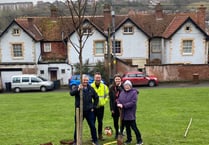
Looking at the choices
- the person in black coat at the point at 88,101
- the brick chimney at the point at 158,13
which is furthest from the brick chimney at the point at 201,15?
the person in black coat at the point at 88,101

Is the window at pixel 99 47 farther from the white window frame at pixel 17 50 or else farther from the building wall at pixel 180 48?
the white window frame at pixel 17 50

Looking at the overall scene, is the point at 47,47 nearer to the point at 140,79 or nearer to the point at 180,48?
the point at 140,79

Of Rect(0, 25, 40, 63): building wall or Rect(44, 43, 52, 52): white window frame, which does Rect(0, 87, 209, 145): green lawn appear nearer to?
Rect(0, 25, 40, 63): building wall

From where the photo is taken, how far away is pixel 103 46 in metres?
42.3

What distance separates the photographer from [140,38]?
42062 mm

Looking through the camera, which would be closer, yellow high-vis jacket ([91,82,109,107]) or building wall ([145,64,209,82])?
yellow high-vis jacket ([91,82,109,107])

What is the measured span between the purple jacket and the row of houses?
31.3 meters

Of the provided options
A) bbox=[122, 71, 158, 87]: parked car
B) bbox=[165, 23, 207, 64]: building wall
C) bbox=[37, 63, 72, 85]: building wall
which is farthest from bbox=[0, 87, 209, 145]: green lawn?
bbox=[165, 23, 207, 64]: building wall

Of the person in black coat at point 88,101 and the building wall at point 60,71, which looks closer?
the person in black coat at point 88,101

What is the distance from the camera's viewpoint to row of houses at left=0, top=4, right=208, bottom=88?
41.6 metres

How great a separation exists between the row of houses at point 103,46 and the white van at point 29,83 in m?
3.89

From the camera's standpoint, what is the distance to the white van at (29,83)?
37750mm

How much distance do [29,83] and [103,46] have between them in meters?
10.4

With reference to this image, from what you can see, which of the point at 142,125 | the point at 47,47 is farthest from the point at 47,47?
the point at 142,125
